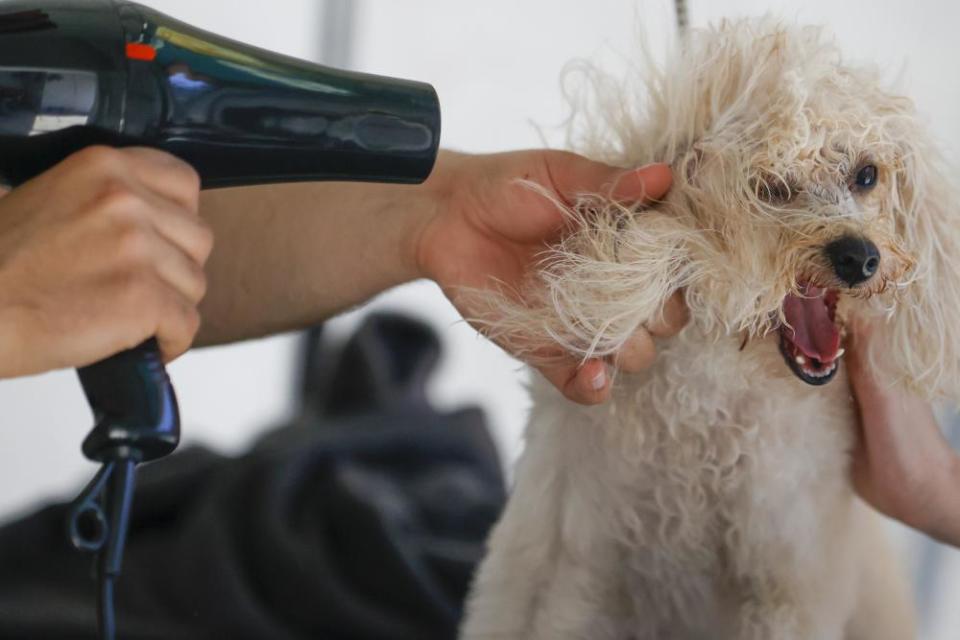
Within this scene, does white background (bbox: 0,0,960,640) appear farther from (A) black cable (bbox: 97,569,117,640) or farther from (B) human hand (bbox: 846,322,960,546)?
(A) black cable (bbox: 97,569,117,640)

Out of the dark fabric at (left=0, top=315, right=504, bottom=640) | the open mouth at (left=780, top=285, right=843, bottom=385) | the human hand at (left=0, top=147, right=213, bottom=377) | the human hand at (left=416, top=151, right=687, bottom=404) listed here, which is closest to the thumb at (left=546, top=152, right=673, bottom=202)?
the human hand at (left=416, top=151, right=687, bottom=404)

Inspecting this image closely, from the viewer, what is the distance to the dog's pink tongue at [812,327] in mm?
652

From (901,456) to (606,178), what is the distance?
249 mm

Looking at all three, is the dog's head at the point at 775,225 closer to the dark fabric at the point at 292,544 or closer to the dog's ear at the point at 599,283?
the dog's ear at the point at 599,283

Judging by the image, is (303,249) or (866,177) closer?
(866,177)

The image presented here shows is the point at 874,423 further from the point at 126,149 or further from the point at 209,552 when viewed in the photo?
the point at 209,552

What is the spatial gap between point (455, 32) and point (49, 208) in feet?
3.90

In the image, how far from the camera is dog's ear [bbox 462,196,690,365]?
2.04 feet

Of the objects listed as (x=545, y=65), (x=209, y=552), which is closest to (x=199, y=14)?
(x=545, y=65)

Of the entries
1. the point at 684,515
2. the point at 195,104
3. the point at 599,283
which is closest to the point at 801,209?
the point at 599,283

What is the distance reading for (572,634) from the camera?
750 mm

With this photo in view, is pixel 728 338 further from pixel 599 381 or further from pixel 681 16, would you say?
pixel 681 16

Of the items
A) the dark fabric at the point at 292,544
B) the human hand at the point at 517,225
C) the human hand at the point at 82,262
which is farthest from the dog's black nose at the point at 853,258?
the dark fabric at the point at 292,544

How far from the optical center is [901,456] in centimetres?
69
